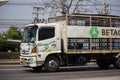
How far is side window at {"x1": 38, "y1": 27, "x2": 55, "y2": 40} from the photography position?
748 inches

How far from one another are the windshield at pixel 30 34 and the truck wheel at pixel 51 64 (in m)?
1.48

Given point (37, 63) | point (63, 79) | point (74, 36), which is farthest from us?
point (74, 36)

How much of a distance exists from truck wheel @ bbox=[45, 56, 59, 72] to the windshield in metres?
1.48

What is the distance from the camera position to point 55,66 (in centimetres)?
1927

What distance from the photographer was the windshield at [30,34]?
62.6 ft

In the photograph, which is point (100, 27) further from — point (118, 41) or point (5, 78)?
point (5, 78)

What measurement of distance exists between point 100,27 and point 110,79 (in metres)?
6.70

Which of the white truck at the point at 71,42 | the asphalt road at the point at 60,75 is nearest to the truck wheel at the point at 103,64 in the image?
the white truck at the point at 71,42

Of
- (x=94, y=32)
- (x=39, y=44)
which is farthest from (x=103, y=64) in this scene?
(x=39, y=44)

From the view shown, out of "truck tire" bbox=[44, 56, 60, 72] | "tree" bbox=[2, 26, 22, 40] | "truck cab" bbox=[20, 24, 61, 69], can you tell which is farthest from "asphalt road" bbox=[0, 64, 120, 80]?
"tree" bbox=[2, 26, 22, 40]

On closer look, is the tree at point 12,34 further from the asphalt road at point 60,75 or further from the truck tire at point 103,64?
the asphalt road at point 60,75

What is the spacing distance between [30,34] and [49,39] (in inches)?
45.7

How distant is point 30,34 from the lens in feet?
63.5

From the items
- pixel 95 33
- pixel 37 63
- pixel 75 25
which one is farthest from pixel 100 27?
pixel 37 63
